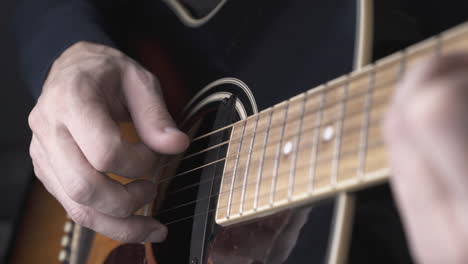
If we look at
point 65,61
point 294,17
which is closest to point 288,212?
point 294,17

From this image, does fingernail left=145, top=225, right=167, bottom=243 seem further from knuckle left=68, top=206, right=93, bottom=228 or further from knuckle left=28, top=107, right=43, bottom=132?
knuckle left=28, top=107, right=43, bottom=132

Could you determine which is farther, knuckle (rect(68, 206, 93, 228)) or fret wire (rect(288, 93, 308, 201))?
knuckle (rect(68, 206, 93, 228))

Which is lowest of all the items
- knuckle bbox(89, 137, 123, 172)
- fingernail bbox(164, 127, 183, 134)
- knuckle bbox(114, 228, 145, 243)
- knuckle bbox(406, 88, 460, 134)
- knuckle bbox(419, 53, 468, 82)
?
knuckle bbox(406, 88, 460, 134)

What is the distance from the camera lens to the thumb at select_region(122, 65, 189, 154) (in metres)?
0.60

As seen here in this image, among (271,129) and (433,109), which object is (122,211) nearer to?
(271,129)

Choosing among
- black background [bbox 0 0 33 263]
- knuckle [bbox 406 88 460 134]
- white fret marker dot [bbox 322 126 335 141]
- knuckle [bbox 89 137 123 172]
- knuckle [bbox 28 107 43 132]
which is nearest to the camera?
knuckle [bbox 406 88 460 134]

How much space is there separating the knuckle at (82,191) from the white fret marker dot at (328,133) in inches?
13.3

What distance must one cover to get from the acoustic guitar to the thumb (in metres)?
0.05

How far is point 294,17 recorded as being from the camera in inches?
22.4

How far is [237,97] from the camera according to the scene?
61cm

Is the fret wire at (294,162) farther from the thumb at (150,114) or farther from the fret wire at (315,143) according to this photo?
the thumb at (150,114)

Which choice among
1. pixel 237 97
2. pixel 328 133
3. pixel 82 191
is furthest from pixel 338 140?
pixel 82 191

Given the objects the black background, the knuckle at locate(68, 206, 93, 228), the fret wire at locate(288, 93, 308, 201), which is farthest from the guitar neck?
the black background

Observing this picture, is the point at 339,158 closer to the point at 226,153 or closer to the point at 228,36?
the point at 226,153
